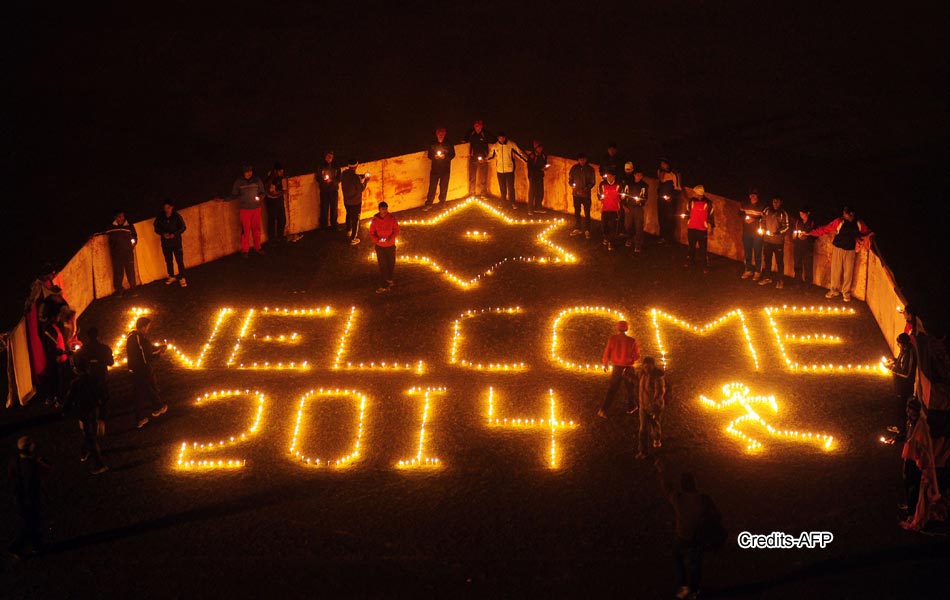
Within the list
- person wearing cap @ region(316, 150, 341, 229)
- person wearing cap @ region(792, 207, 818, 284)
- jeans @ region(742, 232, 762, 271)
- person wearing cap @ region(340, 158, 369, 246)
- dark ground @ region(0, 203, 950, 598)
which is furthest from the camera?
person wearing cap @ region(316, 150, 341, 229)

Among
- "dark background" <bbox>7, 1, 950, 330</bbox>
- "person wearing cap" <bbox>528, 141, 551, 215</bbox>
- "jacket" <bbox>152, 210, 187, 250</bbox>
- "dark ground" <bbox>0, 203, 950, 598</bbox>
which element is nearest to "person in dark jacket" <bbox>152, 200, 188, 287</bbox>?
"jacket" <bbox>152, 210, 187, 250</bbox>

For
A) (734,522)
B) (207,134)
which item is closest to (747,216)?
(734,522)

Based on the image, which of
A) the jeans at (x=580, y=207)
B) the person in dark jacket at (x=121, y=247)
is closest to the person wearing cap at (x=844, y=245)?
the jeans at (x=580, y=207)

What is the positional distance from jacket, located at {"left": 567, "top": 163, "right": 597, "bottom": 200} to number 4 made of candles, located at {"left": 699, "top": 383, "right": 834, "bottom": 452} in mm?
7362

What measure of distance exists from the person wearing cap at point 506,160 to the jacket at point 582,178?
1.90 metres

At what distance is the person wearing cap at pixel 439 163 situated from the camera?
1099 inches

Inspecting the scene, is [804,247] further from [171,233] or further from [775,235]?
[171,233]

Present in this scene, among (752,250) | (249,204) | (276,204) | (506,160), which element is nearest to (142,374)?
(249,204)

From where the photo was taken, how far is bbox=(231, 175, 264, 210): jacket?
25188 mm

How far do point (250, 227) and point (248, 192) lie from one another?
780mm

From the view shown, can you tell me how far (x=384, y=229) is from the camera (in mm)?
23375

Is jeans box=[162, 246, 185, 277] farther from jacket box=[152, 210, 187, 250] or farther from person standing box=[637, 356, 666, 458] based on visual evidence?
person standing box=[637, 356, 666, 458]

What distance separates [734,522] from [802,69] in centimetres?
2585

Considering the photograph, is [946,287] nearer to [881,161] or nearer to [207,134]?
[881,161]
